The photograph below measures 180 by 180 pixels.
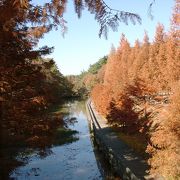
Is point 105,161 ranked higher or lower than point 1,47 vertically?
lower

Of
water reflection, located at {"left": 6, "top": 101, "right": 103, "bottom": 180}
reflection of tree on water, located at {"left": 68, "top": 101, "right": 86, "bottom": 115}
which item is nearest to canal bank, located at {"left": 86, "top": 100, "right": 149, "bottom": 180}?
water reflection, located at {"left": 6, "top": 101, "right": 103, "bottom": 180}

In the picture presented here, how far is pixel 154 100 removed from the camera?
123 feet

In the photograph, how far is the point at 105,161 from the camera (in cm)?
2722

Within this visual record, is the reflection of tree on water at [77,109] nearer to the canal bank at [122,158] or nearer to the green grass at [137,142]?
the green grass at [137,142]

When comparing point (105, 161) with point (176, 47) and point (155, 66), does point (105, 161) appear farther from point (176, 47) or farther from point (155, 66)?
point (155, 66)

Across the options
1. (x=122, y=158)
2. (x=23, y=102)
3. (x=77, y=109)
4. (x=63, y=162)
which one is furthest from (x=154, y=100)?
(x=77, y=109)

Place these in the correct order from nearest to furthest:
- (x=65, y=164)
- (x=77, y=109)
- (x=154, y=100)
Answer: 1. (x=65, y=164)
2. (x=154, y=100)
3. (x=77, y=109)

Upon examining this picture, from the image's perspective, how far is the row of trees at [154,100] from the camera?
14716mm

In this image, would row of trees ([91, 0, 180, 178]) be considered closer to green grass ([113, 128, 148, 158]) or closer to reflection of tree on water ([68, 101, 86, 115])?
green grass ([113, 128, 148, 158])

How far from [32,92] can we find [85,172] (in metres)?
10.3

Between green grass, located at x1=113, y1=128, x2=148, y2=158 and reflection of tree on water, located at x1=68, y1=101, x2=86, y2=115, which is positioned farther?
reflection of tree on water, located at x1=68, y1=101, x2=86, y2=115

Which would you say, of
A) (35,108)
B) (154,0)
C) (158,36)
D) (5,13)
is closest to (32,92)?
(35,108)

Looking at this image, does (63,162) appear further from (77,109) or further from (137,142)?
(77,109)

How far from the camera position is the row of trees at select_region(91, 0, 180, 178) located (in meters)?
14.7
